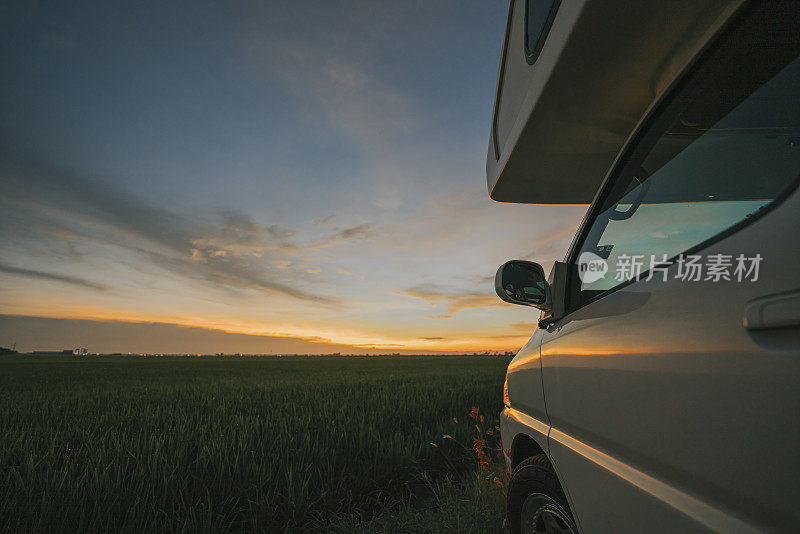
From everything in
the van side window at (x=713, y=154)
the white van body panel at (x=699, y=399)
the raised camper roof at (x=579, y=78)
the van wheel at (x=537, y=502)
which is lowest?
the van wheel at (x=537, y=502)

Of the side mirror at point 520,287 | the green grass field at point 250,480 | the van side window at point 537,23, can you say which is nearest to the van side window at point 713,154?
the side mirror at point 520,287

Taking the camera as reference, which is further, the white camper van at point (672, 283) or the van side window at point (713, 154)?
the van side window at point (713, 154)

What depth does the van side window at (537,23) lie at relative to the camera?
1862 millimetres

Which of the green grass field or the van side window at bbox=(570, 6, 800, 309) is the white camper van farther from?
the green grass field

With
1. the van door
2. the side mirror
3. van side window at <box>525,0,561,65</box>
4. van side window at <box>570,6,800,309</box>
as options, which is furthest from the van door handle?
van side window at <box>525,0,561,65</box>

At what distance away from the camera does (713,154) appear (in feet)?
3.54

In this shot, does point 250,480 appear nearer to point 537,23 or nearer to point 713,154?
point 713,154

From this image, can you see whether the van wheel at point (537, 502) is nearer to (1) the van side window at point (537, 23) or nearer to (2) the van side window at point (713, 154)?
(2) the van side window at point (713, 154)

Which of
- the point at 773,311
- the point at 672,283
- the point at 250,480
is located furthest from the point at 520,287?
the point at 250,480

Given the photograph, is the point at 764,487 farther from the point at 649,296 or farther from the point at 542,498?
the point at 542,498

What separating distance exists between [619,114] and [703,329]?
1.24m

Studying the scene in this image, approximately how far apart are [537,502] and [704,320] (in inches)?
52.7

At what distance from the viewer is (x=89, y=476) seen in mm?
3289

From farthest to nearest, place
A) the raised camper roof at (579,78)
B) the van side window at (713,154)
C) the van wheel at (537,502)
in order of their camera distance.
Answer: the van wheel at (537,502), the raised camper roof at (579,78), the van side window at (713,154)
